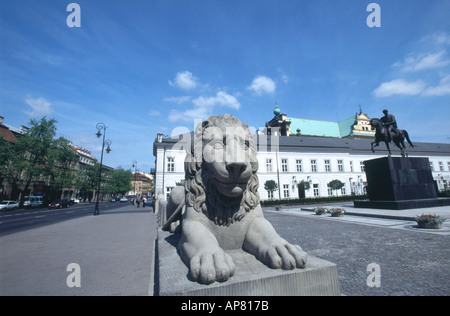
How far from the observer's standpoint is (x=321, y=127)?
51.2m

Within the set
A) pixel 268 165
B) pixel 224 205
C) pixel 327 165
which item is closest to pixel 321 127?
pixel 327 165

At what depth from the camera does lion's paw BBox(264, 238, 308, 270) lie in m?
1.71

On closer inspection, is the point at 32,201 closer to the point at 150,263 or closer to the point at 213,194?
the point at 150,263

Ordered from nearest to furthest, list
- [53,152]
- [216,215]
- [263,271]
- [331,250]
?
[263,271], [216,215], [331,250], [53,152]

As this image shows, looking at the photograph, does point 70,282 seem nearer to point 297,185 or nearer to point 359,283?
point 359,283

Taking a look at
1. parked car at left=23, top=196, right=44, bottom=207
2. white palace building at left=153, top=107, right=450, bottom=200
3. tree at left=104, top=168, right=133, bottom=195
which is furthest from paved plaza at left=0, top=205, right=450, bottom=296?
tree at left=104, top=168, right=133, bottom=195

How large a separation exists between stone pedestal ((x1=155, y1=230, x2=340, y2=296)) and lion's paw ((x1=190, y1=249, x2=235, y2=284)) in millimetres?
41

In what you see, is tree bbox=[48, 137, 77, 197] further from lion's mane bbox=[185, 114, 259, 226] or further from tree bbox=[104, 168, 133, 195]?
lion's mane bbox=[185, 114, 259, 226]

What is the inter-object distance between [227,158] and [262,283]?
1.09 m
